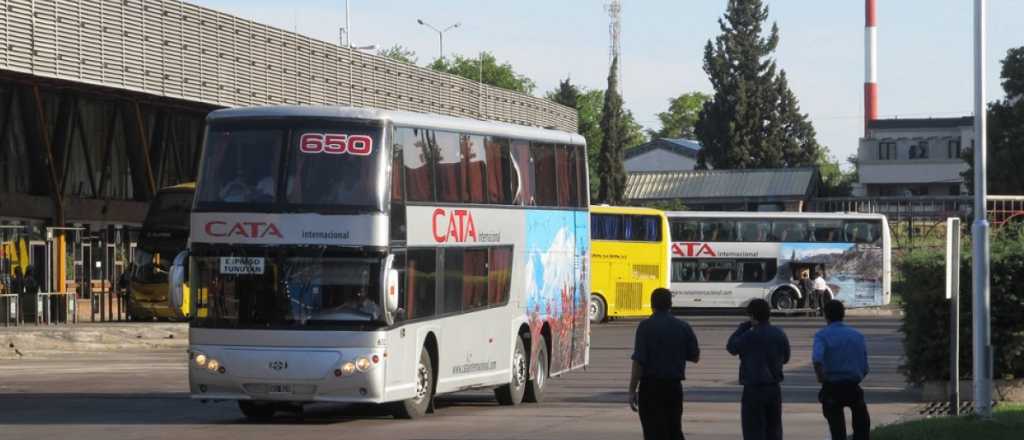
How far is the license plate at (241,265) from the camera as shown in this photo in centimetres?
1917

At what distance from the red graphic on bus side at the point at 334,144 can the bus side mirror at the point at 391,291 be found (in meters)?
1.37

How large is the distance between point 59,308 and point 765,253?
24.6 m

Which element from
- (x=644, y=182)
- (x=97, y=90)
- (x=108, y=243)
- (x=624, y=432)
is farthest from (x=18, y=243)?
(x=644, y=182)

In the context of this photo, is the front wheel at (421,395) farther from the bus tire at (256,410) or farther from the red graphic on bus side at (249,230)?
the red graphic on bus side at (249,230)

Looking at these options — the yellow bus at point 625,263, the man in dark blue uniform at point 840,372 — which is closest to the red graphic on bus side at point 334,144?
the man in dark blue uniform at point 840,372

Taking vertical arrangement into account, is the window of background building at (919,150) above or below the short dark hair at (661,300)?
above

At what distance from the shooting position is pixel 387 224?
19.3 m

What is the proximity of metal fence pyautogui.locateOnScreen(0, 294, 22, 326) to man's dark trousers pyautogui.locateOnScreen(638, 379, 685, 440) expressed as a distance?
32.0 m

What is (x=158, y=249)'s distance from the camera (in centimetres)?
4841

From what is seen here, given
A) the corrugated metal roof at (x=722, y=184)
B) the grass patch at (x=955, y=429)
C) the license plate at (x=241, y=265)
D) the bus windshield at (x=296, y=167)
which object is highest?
the corrugated metal roof at (x=722, y=184)

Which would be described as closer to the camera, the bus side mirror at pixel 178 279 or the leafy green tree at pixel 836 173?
the bus side mirror at pixel 178 279

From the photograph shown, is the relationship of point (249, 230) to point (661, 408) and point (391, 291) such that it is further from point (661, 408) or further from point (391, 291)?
point (661, 408)

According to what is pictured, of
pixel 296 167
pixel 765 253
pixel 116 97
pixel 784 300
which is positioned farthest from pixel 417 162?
pixel 765 253

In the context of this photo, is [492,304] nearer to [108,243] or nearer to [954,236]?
[954,236]
